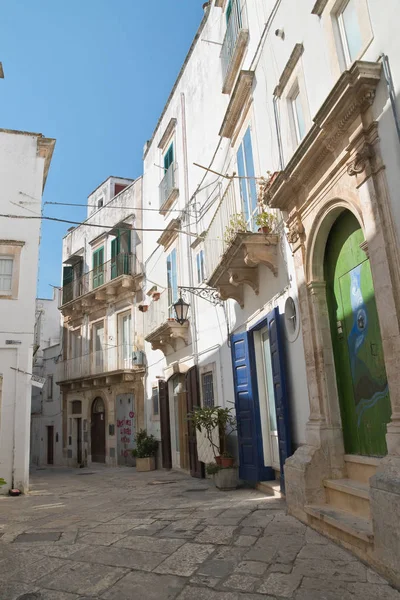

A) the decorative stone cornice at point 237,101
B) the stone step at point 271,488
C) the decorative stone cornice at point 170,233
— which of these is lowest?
the stone step at point 271,488

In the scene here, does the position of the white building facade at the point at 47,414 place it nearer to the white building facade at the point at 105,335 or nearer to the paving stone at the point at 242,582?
the white building facade at the point at 105,335

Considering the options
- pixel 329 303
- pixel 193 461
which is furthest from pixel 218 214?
pixel 193 461

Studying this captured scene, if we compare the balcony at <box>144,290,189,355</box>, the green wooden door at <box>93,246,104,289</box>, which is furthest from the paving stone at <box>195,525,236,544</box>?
the green wooden door at <box>93,246,104,289</box>

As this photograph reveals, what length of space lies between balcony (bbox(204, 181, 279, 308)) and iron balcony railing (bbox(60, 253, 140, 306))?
9.69 metres

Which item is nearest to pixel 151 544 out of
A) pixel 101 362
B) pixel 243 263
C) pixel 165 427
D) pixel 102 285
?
pixel 243 263

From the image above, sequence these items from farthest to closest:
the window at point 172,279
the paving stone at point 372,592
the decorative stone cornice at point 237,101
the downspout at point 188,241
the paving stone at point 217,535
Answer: the window at point 172,279
the downspout at point 188,241
the decorative stone cornice at point 237,101
the paving stone at point 217,535
the paving stone at point 372,592

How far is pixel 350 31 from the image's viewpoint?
5430 millimetres

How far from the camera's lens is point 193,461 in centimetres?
1131

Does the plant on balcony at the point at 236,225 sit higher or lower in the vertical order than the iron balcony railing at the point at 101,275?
lower

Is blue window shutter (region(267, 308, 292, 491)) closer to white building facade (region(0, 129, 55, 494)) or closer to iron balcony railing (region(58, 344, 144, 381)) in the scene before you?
white building facade (region(0, 129, 55, 494))

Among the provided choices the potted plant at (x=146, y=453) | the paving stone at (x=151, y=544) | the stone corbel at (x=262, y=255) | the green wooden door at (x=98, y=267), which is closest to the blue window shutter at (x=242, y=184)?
the stone corbel at (x=262, y=255)

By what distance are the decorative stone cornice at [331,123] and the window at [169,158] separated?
370 inches

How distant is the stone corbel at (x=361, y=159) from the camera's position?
15.4 feet

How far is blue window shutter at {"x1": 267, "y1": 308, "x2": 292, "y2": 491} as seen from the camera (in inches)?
267
